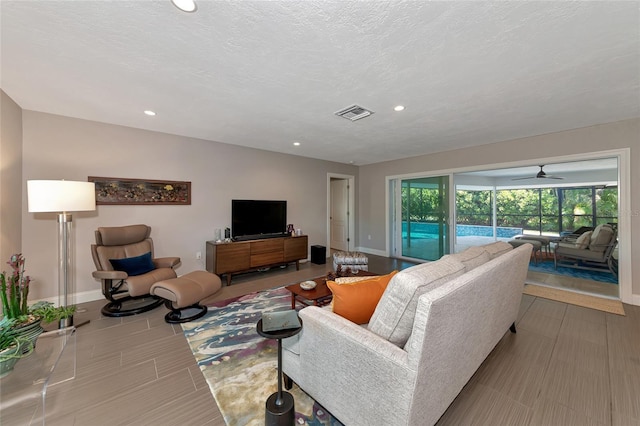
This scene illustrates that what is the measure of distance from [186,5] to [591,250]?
6620 millimetres

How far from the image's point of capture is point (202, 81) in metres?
2.16

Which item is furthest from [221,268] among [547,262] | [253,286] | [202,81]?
[547,262]

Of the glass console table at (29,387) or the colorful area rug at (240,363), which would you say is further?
the colorful area rug at (240,363)

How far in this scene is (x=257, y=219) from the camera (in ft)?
14.9

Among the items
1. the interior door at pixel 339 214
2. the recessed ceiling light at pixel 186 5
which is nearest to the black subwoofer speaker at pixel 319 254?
the interior door at pixel 339 214

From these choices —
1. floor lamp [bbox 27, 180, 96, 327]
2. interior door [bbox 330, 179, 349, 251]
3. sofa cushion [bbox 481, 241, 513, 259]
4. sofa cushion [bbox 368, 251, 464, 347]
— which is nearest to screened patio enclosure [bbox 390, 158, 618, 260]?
interior door [bbox 330, 179, 349, 251]

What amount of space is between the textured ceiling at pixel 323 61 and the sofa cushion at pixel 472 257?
153 cm

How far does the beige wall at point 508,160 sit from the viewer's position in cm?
308

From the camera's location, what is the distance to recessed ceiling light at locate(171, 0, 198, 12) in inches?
51.4

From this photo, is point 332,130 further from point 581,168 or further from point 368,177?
point 581,168

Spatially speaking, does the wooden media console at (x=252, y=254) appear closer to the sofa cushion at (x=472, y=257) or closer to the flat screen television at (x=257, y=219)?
the flat screen television at (x=257, y=219)

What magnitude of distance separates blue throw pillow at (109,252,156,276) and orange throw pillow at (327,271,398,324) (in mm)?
2754

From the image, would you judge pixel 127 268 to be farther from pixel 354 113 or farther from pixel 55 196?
pixel 354 113

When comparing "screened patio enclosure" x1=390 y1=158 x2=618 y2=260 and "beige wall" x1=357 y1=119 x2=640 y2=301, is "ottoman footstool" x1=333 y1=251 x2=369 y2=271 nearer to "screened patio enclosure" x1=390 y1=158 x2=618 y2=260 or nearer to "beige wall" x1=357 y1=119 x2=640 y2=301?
"screened patio enclosure" x1=390 y1=158 x2=618 y2=260
